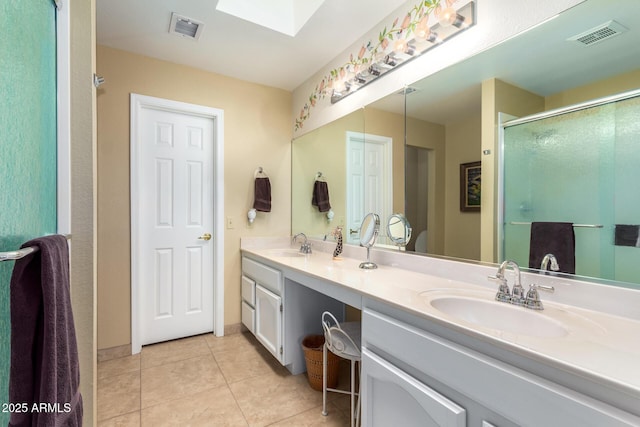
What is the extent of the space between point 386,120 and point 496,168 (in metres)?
0.84

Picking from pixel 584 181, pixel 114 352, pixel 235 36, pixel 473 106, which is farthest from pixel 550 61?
pixel 114 352

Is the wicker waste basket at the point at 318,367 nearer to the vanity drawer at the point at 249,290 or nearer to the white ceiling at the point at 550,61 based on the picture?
the vanity drawer at the point at 249,290

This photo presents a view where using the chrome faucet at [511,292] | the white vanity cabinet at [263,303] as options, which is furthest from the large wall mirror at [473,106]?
the white vanity cabinet at [263,303]

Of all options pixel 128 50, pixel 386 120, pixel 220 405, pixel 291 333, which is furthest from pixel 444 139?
Answer: pixel 128 50

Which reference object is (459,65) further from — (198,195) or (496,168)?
(198,195)

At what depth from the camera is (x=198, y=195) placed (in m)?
2.70

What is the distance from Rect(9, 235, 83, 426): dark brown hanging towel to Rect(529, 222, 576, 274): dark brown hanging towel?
159cm

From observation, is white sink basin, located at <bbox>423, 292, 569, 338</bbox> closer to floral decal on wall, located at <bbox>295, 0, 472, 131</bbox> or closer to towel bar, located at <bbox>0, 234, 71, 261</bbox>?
towel bar, located at <bbox>0, 234, 71, 261</bbox>

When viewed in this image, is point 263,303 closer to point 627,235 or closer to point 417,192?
point 417,192

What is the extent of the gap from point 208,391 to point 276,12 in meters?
2.65

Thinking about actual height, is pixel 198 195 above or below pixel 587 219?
above

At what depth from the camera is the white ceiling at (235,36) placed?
1863mm

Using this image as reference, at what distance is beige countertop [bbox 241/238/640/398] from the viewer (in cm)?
64

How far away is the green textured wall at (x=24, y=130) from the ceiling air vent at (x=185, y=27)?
3.64ft
